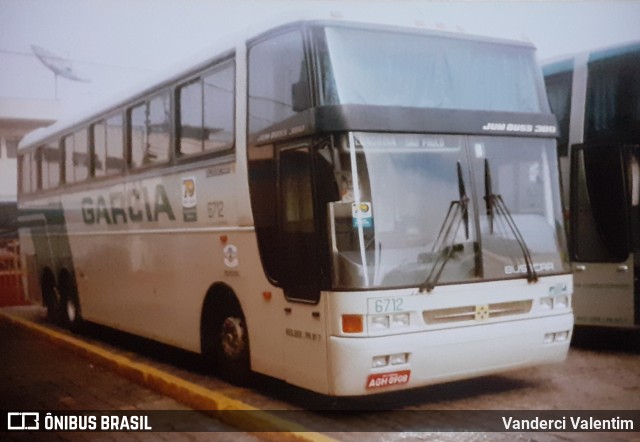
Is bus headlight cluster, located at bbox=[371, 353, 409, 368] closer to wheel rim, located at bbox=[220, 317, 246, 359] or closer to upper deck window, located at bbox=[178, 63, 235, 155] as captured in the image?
wheel rim, located at bbox=[220, 317, 246, 359]

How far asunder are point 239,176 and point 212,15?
1399 millimetres

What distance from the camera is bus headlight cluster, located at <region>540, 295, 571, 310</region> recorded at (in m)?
6.52

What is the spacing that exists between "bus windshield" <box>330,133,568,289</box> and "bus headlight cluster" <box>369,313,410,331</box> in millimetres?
233

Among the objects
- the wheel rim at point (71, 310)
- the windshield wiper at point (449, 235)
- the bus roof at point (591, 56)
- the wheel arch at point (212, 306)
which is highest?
the bus roof at point (591, 56)

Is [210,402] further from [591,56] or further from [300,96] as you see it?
[591,56]

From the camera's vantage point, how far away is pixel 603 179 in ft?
27.9

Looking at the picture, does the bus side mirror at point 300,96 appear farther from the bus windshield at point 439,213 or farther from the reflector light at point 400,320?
the reflector light at point 400,320

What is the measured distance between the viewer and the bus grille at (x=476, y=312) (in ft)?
19.5

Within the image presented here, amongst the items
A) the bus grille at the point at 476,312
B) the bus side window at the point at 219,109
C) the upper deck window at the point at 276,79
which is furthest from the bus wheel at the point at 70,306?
the bus grille at the point at 476,312

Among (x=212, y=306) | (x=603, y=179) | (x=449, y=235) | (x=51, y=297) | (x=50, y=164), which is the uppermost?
(x=50, y=164)

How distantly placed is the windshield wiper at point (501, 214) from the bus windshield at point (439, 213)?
18 mm

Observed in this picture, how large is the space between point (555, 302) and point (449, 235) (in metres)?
1.26

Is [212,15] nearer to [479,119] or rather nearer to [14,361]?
[479,119]

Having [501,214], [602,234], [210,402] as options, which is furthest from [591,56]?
[210,402]
